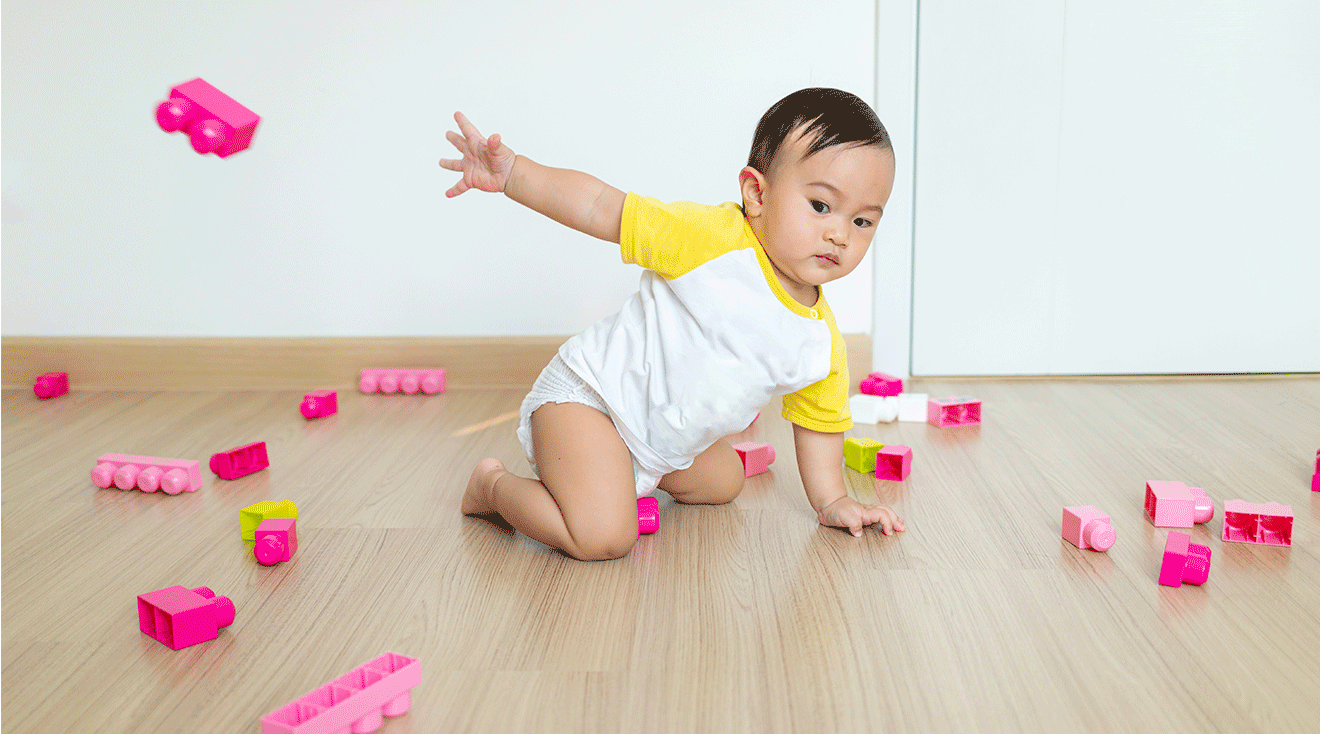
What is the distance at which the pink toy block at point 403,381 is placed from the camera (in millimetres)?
1865

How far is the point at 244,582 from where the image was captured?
1025 millimetres

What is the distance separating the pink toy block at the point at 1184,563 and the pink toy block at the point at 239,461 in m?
1.11

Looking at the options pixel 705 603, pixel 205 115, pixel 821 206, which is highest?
pixel 205 115

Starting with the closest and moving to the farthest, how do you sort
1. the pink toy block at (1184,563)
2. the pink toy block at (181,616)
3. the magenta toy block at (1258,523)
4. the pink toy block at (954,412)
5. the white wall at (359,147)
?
the pink toy block at (181,616) < the pink toy block at (1184,563) < the magenta toy block at (1258,523) < the pink toy block at (954,412) < the white wall at (359,147)

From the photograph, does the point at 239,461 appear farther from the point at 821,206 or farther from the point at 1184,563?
the point at 1184,563

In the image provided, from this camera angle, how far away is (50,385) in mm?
1842

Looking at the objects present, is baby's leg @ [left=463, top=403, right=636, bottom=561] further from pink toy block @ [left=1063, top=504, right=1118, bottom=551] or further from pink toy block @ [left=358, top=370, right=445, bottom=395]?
pink toy block @ [left=358, top=370, right=445, bottom=395]

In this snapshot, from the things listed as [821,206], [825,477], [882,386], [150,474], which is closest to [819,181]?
[821,206]

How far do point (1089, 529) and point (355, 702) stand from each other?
76 cm

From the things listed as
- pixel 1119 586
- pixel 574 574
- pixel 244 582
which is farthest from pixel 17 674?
pixel 1119 586

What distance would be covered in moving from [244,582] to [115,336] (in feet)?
3.71

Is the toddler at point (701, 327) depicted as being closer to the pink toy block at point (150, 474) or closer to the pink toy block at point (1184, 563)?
the pink toy block at point (1184, 563)

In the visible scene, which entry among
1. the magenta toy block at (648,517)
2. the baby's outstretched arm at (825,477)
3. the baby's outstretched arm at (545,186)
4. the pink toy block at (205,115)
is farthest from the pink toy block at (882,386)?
the pink toy block at (205,115)

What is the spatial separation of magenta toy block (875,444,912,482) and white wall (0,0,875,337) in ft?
2.02
